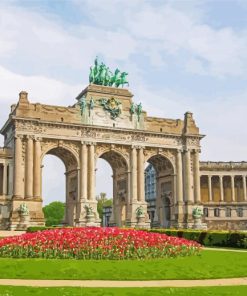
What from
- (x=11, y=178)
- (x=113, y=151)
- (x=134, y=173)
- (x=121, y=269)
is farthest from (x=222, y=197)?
(x=121, y=269)

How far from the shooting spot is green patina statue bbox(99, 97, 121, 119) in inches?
3068

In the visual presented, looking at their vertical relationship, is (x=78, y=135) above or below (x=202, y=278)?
above

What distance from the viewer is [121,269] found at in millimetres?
23062

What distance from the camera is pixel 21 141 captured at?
233ft

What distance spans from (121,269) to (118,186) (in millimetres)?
60825

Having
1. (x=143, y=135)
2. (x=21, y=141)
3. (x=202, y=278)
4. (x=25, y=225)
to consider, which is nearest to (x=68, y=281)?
(x=202, y=278)

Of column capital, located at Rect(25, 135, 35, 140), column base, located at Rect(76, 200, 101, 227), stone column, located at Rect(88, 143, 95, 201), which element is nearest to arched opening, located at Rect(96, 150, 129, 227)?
stone column, located at Rect(88, 143, 95, 201)

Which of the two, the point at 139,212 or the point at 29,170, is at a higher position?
the point at 29,170

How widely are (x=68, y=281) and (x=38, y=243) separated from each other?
785 centimetres

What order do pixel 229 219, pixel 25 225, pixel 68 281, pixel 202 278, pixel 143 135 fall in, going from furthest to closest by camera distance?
pixel 229 219 < pixel 143 135 < pixel 25 225 < pixel 202 278 < pixel 68 281

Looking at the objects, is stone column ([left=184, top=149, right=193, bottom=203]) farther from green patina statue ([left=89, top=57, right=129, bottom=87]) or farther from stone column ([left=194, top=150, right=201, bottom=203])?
green patina statue ([left=89, top=57, right=129, bottom=87])

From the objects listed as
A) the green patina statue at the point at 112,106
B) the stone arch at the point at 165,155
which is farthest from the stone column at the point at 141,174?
the green patina statue at the point at 112,106

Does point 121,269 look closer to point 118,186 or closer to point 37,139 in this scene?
point 37,139

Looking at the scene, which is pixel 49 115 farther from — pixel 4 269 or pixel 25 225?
pixel 4 269
